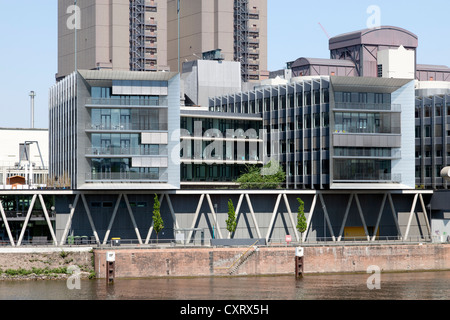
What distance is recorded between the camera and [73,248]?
9275 cm

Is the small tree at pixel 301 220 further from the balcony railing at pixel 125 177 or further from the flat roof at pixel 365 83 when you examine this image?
the balcony railing at pixel 125 177

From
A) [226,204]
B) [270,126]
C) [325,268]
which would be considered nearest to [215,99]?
[270,126]

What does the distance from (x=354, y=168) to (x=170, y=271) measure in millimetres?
29138

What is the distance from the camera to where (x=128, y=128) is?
341 feet

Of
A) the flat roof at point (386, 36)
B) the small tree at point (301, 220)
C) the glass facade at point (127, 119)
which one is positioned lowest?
the small tree at point (301, 220)

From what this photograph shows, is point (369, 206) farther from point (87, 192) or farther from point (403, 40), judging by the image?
point (403, 40)

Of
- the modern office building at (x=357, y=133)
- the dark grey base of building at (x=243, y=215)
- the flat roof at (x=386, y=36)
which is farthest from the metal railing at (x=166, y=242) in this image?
the flat roof at (x=386, y=36)

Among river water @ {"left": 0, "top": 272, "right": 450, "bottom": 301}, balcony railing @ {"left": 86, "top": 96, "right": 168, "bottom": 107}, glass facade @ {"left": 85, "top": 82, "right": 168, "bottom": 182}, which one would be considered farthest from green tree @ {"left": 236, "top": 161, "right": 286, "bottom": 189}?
river water @ {"left": 0, "top": 272, "right": 450, "bottom": 301}

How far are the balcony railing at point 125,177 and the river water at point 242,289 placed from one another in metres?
15.9

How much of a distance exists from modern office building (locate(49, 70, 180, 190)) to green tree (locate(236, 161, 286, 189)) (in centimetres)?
1666

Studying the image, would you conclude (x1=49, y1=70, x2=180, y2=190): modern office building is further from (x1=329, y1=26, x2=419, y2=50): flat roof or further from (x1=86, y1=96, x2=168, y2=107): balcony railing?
(x1=329, y1=26, x2=419, y2=50): flat roof

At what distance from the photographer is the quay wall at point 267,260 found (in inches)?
3593

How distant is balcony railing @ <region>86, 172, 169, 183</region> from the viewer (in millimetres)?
102562
